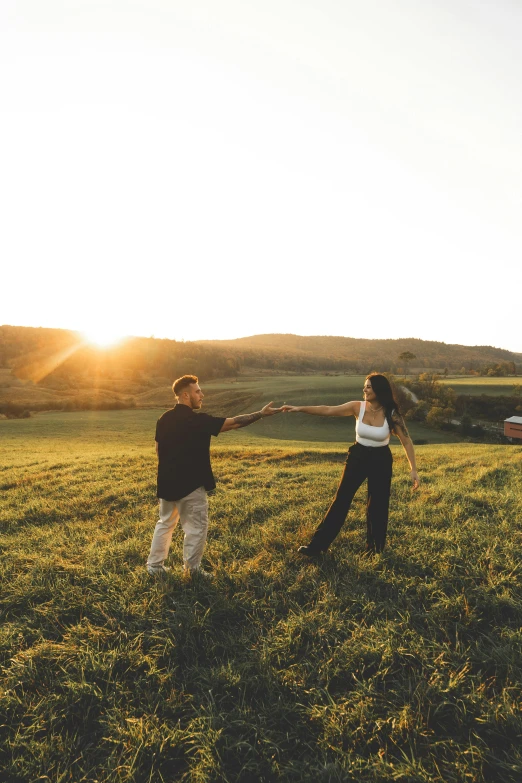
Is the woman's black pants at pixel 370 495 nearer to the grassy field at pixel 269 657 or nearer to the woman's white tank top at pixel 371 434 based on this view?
the woman's white tank top at pixel 371 434

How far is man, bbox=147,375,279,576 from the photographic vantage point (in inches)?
179

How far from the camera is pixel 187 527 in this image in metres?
4.65

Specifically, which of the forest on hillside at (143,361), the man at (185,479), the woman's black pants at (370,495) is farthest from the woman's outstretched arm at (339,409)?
A: the forest on hillside at (143,361)

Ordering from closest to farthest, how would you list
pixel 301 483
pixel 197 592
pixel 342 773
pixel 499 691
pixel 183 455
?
pixel 342 773
pixel 499 691
pixel 197 592
pixel 183 455
pixel 301 483

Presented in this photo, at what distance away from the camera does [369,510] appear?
16.8 ft

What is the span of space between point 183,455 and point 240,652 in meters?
2.13

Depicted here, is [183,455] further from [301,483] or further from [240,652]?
[301,483]

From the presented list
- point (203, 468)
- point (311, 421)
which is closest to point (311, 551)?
point (203, 468)

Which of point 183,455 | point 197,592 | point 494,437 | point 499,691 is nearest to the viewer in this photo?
point 499,691

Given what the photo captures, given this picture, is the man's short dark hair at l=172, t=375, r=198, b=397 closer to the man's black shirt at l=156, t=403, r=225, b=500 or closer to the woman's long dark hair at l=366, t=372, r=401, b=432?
the man's black shirt at l=156, t=403, r=225, b=500

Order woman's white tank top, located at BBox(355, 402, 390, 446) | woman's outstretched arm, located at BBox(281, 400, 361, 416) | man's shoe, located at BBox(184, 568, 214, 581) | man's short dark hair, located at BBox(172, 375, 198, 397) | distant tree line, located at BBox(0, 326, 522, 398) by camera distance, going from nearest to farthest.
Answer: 1. man's shoe, located at BBox(184, 568, 214, 581)
2. man's short dark hair, located at BBox(172, 375, 198, 397)
3. woman's white tank top, located at BBox(355, 402, 390, 446)
4. woman's outstretched arm, located at BBox(281, 400, 361, 416)
5. distant tree line, located at BBox(0, 326, 522, 398)

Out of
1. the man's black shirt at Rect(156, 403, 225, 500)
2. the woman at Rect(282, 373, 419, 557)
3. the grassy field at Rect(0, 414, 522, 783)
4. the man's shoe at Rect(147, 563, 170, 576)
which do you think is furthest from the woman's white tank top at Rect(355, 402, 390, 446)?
the man's shoe at Rect(147, 563, 170, 576)

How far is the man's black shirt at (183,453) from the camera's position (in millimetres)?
4520

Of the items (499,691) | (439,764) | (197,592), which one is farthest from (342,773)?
(197,592)
